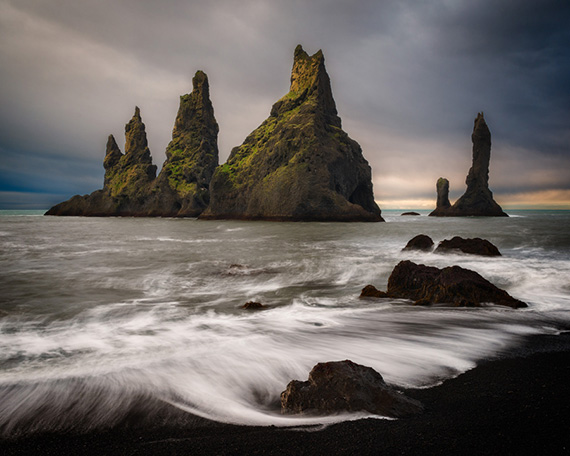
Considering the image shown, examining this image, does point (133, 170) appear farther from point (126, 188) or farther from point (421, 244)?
point (421, 244)

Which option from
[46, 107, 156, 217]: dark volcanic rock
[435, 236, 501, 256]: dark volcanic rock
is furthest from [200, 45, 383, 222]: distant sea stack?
[435, 236, 501, 256]: dark volcanic rock

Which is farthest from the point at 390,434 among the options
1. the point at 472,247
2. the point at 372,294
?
the point at 472,247

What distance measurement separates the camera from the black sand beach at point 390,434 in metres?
1.87

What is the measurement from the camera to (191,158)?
87.8m

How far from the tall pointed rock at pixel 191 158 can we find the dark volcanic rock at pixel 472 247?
6984 cm

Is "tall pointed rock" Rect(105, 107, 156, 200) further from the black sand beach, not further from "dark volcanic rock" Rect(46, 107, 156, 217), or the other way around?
the black sand beach

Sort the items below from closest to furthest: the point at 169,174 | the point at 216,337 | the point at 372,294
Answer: the point at 216,337 → the point at 372,294 → the point at 169,174

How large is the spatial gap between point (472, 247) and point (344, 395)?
12.9m

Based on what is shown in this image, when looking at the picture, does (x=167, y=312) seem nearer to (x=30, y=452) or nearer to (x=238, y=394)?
(x=238, y=394)

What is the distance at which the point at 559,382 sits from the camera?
2.76 m

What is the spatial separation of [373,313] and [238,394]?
3.56 m

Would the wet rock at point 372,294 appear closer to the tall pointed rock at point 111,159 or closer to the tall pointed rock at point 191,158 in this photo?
the tall pointed rock at point 191,158

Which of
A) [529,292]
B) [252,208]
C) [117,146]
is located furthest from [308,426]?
[117,146]

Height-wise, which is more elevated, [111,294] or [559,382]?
[559,382]
